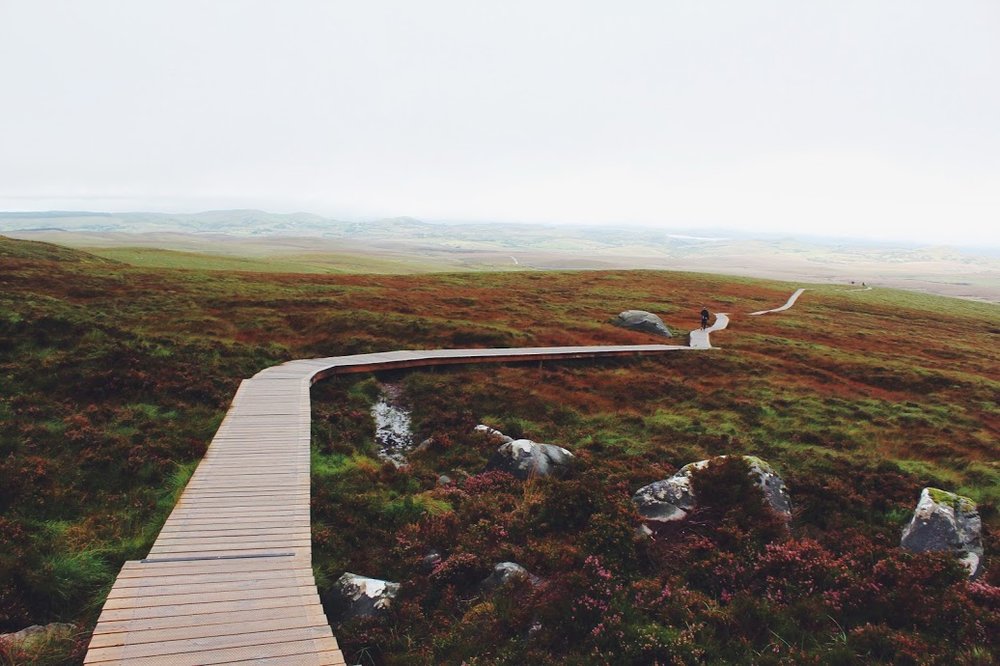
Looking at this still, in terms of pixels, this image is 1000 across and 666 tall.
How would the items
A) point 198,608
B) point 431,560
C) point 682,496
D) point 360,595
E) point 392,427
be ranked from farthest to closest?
point 392,427
point 682,496
point 431,560
point 360,595
point 198,608

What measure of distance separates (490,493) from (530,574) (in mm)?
4178

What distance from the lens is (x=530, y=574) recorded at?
11.1 metres

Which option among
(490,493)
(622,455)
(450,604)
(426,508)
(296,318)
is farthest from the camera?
(296,318)

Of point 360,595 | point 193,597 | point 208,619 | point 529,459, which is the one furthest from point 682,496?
point 193,597

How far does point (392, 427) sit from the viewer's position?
21125mm

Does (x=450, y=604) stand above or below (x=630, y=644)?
below

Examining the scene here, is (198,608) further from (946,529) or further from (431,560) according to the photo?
(946,529)

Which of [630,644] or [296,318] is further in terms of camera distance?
[296,318]

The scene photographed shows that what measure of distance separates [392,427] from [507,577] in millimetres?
11396

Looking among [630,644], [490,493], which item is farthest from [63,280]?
[630,644]

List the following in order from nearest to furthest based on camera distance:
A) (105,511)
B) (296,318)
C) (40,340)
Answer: (105,511), (40,340), (296,318)

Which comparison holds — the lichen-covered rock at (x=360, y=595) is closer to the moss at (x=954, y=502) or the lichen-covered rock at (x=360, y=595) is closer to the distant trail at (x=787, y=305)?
the moss at (x=954, y=502)

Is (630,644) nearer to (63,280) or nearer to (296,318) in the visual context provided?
(296,318)

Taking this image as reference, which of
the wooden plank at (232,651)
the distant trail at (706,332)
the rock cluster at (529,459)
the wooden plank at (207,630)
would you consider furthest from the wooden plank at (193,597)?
the distant trail at (706,332)
